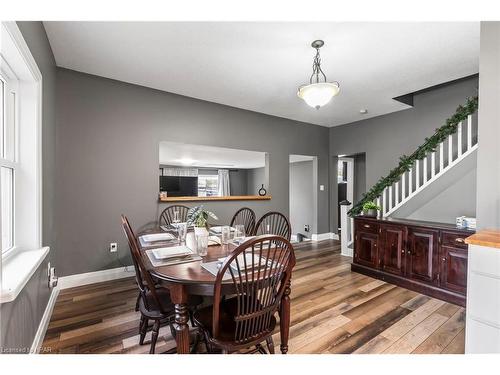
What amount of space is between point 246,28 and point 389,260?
3113 mm

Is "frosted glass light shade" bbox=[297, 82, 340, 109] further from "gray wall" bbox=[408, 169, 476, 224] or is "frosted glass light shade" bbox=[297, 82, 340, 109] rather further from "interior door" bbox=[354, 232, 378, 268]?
"gray wall" bbox=[408, 169, 476, 224]

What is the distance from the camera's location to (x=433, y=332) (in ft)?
6.38

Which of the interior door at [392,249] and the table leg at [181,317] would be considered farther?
the interior door at [392,249]

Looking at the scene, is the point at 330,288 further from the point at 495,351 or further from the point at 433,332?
the point at 495,351

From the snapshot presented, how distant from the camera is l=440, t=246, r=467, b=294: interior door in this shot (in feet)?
7.96

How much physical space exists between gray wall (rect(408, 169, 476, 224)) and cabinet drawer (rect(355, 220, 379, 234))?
1.14m

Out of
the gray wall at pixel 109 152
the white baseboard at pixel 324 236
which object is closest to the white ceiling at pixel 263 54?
the gray wall at pixel 109 152

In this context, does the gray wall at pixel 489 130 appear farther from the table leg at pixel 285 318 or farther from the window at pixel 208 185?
the window at pixel 208 185

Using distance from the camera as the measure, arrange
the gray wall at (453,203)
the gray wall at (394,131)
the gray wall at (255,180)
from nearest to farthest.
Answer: the gray wall at (453,203)
the gray wall at (394,131)
the gray wall at (255,180)

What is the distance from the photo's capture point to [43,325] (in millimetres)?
1865

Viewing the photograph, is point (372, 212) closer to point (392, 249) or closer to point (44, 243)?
point (392, 249)

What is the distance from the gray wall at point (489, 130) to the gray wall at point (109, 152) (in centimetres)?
308

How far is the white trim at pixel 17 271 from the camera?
1.04m

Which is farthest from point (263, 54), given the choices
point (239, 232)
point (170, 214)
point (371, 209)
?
point (371, 209)
